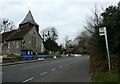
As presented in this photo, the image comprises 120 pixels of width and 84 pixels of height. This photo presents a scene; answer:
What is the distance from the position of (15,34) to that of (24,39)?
10.2 meters

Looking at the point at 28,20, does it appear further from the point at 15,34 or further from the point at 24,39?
the point at 24,39

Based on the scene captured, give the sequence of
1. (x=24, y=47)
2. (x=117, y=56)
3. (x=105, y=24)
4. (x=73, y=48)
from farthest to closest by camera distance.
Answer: (x=73, y=48) → (x=24, y=47) → (x=105, y=24) → (x=117, y=56)

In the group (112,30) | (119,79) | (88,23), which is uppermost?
(88,23)

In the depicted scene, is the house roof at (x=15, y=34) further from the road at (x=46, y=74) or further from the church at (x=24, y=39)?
the road at (x=46, y=74)

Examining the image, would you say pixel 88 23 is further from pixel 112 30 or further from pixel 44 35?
pixel 44 35

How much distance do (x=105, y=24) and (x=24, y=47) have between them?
6393 cm

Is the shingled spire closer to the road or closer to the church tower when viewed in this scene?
the church tower

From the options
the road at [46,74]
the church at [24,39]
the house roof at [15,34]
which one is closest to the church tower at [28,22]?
the church at [24,39]

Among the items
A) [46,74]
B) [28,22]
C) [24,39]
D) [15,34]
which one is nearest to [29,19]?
[28,22]

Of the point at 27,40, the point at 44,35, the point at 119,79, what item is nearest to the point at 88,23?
the point at 27,40

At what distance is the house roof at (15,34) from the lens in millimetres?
82819

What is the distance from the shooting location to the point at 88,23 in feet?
174

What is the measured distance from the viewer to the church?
81.2m

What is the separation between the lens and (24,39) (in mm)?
80188
